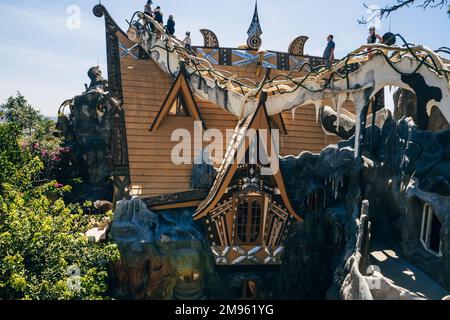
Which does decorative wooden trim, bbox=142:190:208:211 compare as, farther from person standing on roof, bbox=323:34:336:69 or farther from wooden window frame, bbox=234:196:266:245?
person standing on roof, bbox=323:34:336:69

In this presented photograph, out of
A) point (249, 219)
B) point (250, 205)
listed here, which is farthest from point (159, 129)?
point (249, 219)

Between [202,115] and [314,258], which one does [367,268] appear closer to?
[314,258]

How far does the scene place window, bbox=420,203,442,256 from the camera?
11.8 metres

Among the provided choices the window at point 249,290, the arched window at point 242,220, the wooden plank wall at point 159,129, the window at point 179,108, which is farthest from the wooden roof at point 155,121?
the window at point 249,290

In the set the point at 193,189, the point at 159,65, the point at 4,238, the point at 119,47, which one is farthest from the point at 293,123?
the point at 4,238

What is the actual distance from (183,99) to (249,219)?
678 cm

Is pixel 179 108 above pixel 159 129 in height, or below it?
above

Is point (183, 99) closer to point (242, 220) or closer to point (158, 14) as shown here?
point (242, 220)

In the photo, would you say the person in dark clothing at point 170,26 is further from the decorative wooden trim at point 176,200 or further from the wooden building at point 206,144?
the decorative wooden trim at point 176,200

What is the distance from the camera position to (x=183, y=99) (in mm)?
17766

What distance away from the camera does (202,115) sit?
58.5 ft

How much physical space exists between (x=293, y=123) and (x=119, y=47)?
9744 millimetres

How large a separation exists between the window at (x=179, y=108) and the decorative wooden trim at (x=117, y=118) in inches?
89.8
